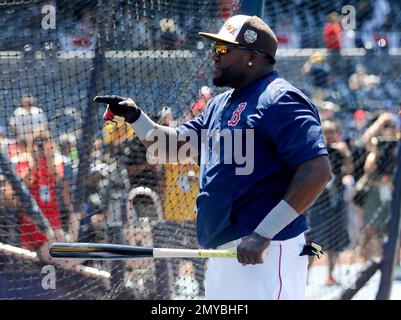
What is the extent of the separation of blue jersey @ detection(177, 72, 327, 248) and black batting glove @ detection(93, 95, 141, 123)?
0.51 metres

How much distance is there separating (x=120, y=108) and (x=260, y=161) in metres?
0.81

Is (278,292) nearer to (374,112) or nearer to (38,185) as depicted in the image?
(38,185)

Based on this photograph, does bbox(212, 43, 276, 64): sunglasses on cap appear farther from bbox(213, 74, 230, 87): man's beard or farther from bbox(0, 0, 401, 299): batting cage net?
bbox(0, 0, 401, 299): batting cage net

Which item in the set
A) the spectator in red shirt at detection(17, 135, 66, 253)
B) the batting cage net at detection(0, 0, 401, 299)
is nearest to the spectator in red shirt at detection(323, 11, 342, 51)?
the batting cage net at detection(0, 0, 401, 299)

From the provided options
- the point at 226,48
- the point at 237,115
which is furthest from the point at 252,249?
the point at 226,48

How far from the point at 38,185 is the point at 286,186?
9.64 feet

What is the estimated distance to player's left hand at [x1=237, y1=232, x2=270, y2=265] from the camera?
3.74 m

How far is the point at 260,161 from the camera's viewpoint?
397cm

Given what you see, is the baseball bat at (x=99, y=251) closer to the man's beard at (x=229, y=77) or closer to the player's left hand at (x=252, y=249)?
the player's left hand at (x=252, y=249)

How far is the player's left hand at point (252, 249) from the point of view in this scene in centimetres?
374

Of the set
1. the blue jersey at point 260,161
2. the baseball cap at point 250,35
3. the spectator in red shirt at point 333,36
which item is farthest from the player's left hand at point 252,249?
the spectator in red shirt at point 333,36
